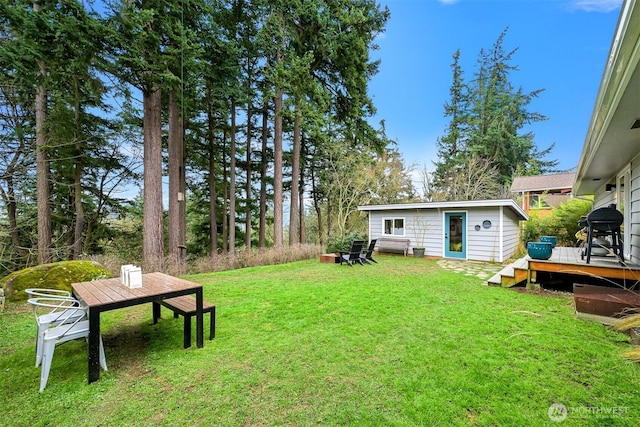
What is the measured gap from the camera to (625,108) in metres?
2.48

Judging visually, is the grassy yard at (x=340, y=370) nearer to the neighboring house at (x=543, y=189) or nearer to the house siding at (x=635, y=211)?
the house siding at (x=635, y=211)

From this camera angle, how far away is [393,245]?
34.8ft

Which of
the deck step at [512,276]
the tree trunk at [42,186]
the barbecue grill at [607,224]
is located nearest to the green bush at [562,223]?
the deck step at [512,276]

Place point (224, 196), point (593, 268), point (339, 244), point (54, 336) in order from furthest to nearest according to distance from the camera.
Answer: point (224, 196) → point (339, 244) → point (593, 268) → point (54, 336)

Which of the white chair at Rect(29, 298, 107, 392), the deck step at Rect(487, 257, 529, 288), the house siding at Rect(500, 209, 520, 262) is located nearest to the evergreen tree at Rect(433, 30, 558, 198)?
the house siding at Rect(500, 209, 520, 262)

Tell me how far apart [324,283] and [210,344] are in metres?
3.12

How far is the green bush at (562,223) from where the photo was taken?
10305 mm

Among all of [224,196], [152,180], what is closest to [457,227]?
[152,180]

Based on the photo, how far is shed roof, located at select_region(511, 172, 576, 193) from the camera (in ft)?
54.6

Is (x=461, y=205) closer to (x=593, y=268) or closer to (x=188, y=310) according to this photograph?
(x=593, y=268)

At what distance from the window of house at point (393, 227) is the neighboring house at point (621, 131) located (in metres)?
5.58

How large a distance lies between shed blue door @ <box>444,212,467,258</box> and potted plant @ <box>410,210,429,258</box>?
0.75 meters

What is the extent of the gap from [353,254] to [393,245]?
322 centimetres

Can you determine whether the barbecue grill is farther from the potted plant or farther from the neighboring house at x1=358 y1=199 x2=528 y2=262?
the potted plant
